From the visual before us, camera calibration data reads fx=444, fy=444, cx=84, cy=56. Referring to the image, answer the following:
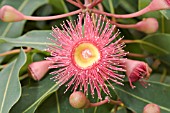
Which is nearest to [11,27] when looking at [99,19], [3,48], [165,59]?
[3,48]

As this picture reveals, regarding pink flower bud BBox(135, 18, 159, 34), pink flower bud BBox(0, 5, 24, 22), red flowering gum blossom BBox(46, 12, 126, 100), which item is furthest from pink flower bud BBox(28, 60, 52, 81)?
pink flower bud BBox(135, 18, 159, 34)

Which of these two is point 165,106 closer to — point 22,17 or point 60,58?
point 60,58

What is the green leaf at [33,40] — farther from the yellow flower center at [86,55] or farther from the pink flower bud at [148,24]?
the pink flower bud at [148,24]

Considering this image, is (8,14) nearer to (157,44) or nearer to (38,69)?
(38,69)

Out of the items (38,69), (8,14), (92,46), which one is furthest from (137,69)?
(8,14)

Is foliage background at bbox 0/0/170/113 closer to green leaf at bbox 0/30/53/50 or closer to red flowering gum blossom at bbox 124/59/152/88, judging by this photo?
green leaf at bbox 0/30/53/50

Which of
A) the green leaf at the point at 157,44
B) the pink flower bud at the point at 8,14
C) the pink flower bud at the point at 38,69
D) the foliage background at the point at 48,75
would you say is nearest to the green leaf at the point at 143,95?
the foliage background at the point at 48,75
